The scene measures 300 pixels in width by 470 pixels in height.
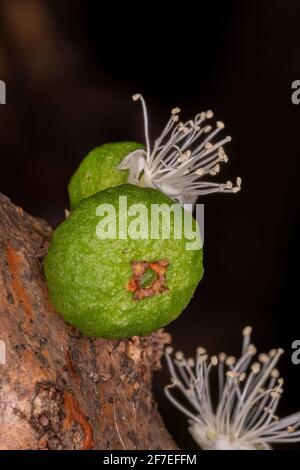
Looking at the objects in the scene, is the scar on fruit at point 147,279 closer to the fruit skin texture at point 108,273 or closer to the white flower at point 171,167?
the fruit skin texture at point 108,273

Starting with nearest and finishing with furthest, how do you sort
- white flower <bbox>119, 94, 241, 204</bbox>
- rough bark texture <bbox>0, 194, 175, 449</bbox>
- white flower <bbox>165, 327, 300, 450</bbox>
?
1. rough bark texture <bbox>0, 194, 175, 449</bbox>
2. white flower <bbox>119, 94, 241, 204</bbox>
3. white flower <bbox>165, 327, 300, 450</bbox>

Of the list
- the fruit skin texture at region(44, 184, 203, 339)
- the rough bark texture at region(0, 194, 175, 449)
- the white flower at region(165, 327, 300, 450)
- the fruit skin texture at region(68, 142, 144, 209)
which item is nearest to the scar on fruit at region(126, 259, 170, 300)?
the fruit skin texture at region(44, 184, 203, 339)

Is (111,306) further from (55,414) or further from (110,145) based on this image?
(110,145)

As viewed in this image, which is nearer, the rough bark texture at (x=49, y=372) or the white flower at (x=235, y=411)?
the rough bark texture at (x=49, y=372)

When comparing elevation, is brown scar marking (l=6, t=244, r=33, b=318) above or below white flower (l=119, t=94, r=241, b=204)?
below

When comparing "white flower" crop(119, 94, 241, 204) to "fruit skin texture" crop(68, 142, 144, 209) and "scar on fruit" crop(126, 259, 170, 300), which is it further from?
"scar on fruit" crop(126, 259, 170, 300)

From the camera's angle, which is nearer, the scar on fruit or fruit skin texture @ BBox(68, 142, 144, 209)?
the scar on fruit

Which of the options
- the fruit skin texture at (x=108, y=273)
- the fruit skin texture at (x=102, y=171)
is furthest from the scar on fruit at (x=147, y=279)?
the fruit skin texture at (x=102, y=171)

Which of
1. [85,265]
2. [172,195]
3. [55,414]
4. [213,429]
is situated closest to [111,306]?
[85,265]
